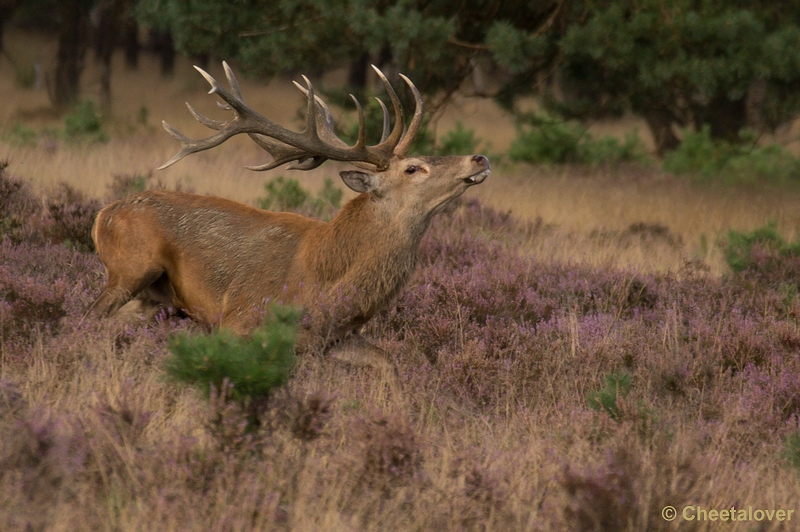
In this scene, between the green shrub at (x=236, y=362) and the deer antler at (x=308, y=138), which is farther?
the deer antler at (x=308, y=138)

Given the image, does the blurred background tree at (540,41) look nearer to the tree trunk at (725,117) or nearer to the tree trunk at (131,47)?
the tree trunk at (725,117)

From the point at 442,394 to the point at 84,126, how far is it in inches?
472

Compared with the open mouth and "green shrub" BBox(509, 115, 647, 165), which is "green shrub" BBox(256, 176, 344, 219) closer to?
the open mouth

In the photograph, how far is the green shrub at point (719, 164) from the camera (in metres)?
14.3

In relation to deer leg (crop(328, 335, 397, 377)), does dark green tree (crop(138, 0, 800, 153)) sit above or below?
above

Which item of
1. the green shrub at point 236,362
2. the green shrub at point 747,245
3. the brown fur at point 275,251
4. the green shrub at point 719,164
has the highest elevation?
the green shrub at point 236,362

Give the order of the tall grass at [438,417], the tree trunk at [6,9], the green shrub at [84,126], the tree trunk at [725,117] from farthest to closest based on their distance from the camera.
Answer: the tree trunk at [6,9] < the tree trunk at [725,117] < the green shrub at [84,126] < the tall grass at [438,417]

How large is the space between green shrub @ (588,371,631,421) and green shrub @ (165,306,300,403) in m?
1.43

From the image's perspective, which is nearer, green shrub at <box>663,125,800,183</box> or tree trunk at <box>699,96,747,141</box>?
green shrub at <box>663,125,800,183</box>

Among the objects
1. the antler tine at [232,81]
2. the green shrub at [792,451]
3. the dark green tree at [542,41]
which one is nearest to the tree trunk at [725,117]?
the dark green tree at [542,41]

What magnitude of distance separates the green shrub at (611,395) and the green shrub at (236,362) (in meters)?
1.43

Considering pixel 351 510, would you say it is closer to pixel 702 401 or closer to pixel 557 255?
pixel 702 401

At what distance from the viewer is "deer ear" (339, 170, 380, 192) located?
220 inches

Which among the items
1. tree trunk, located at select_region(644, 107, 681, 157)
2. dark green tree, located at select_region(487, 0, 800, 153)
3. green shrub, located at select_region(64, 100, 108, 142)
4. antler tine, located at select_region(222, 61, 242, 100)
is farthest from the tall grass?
tree trunk, located at select_region(644, 107, 681, 157)
